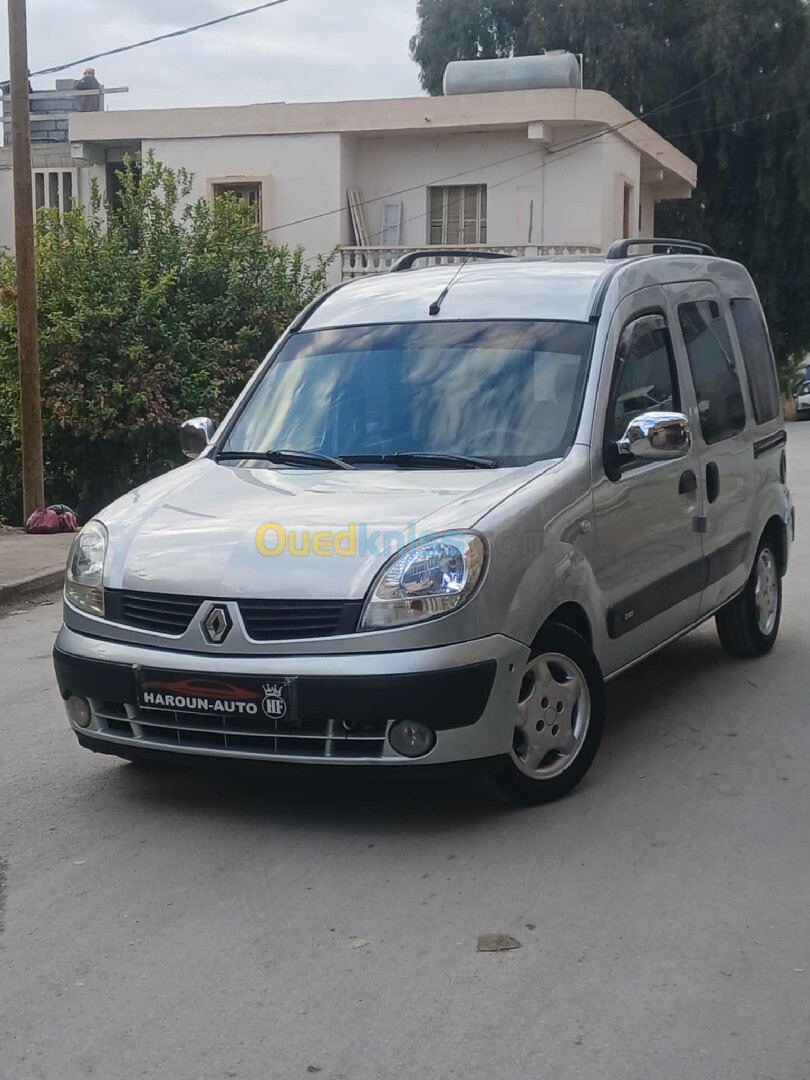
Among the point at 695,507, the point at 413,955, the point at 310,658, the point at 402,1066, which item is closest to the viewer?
the point at 402,1066

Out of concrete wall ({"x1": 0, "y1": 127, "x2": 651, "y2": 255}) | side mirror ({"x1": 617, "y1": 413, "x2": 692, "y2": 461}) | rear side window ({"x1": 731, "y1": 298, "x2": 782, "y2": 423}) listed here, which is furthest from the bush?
side mirror ({"x1": 617, "y1": 413, "x2": 692, "y2": 461})

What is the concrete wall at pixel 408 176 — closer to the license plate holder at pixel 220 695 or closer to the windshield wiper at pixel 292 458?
the windshield wiper at pixel 292 458

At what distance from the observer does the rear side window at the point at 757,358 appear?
24.2 ft

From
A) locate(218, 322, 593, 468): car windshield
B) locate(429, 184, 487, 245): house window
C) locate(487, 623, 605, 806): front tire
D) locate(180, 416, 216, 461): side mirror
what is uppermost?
locate(429, 184, 487, 245): house window

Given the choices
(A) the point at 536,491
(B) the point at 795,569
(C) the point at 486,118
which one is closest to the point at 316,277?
(C) the point at 486,118

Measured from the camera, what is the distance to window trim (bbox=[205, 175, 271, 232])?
25484 mm

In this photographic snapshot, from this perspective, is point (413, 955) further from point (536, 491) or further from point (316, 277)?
point (316, 277)

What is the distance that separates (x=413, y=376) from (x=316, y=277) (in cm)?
1343

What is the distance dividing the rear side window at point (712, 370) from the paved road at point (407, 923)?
1548mm

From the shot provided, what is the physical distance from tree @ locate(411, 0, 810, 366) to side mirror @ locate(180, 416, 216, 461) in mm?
34848

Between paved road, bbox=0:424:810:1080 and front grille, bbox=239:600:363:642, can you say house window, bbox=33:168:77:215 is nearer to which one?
paved road, bbox=0:424:810:1080

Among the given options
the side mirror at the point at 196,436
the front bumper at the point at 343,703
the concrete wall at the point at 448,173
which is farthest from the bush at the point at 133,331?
the front bumper at the point at 343,703

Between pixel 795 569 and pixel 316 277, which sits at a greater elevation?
pixel 316 277

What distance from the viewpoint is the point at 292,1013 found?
11.3 feet
